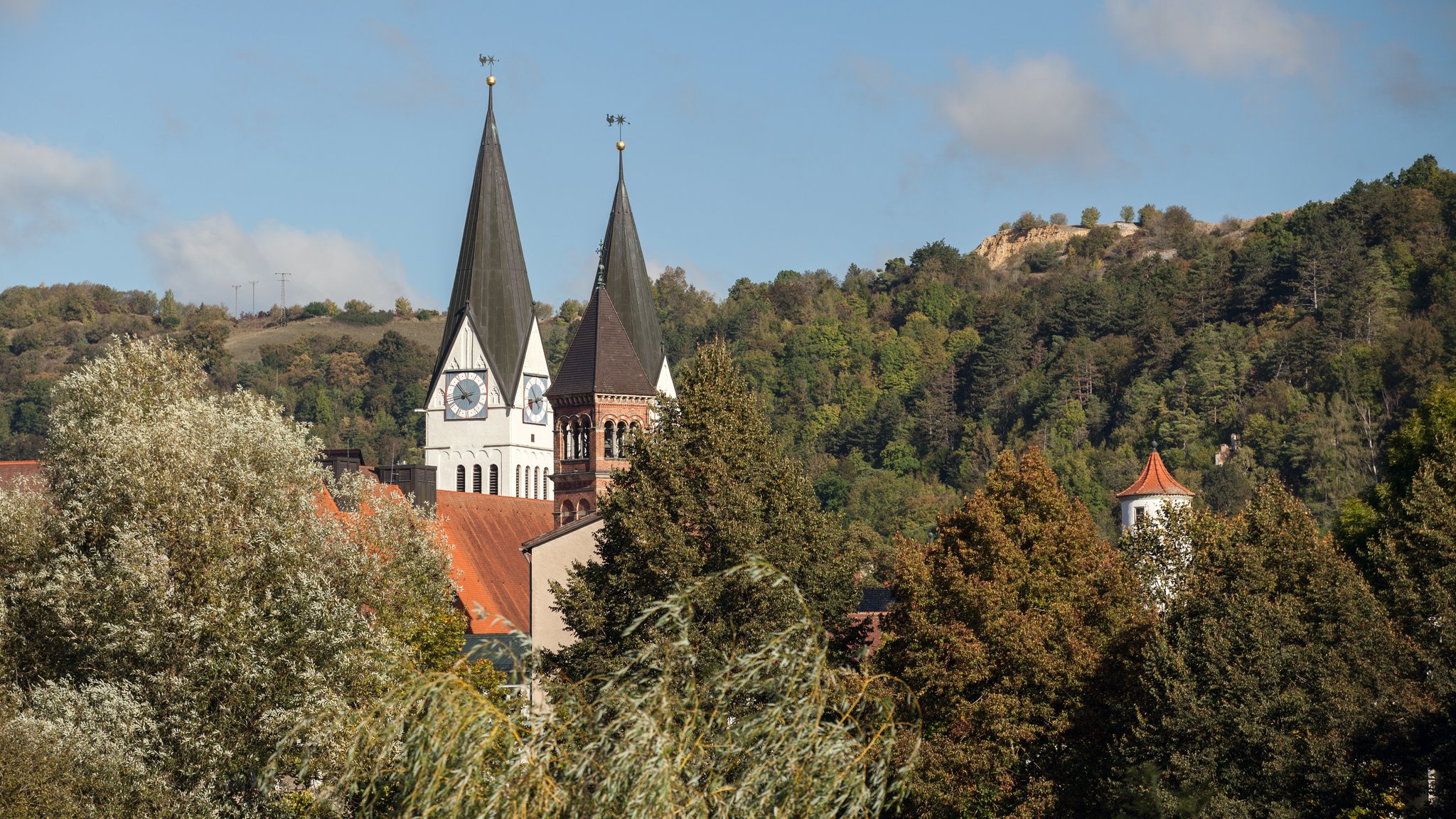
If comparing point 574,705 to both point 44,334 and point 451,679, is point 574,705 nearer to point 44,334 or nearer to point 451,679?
point 451,679

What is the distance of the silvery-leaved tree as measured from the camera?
27609 millimetres

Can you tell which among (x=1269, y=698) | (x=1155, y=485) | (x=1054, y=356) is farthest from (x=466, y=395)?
(x=1054, y=356)

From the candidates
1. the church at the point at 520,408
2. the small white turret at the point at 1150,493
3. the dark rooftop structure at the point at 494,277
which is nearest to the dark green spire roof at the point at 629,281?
the church at the point at 520,408

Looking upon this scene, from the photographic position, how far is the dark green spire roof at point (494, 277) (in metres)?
67.1

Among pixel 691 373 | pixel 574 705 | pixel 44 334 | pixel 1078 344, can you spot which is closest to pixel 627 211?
pixel 691 373

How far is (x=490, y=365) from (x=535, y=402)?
A: 2.24 m

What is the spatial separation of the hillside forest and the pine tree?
47434 mm

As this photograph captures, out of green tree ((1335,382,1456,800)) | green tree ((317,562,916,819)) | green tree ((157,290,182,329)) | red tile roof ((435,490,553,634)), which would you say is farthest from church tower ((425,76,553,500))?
green tree ((157,290,182,329))

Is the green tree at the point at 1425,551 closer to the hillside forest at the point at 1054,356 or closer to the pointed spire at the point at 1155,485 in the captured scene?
the pointed spire at the point at 1155,485

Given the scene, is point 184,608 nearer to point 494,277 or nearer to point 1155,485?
point 494,277

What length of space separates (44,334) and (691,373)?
14398 centimetres

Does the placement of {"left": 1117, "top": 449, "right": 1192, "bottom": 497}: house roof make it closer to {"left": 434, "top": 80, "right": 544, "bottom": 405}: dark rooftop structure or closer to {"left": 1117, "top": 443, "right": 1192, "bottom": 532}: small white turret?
{"left": 1117, "top": 443, "right": 1192, "bottom": 532}: small white turret

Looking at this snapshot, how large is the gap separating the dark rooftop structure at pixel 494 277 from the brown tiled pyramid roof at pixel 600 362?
1687cm

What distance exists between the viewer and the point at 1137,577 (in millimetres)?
39312
